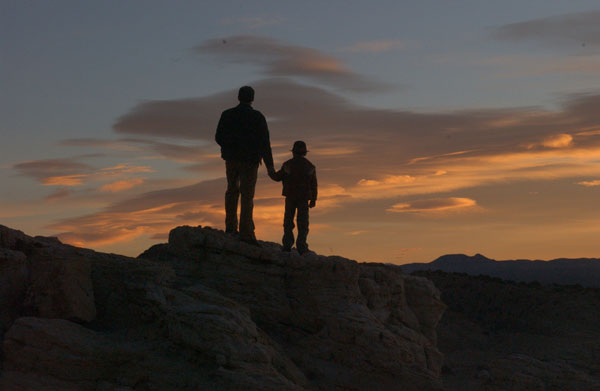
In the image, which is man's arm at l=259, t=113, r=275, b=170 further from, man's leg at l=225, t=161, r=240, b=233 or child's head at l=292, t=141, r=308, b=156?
child's head at l=292, t=141, r=308, b=156

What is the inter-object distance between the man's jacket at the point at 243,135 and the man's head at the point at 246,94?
0.48 feet

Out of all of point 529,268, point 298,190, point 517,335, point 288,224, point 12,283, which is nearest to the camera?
point 12,283

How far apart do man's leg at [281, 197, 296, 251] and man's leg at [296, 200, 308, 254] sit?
16 centimetres

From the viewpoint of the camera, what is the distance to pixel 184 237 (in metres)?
17.8

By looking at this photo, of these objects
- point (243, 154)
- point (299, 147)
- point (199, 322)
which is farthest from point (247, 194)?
point (199, 322)

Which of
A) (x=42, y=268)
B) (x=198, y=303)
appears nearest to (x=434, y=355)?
(x=198, y=303)

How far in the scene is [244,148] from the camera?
1722 centimetres

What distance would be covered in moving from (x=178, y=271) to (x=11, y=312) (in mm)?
4218

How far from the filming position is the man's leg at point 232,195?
17.6m

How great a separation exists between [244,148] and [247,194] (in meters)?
1.08

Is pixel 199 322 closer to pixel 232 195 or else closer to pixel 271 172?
pixel 232 195

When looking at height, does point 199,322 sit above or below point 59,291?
below

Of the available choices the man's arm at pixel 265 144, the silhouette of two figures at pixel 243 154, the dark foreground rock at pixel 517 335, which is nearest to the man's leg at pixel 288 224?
the silhouette of two figures at pixel 243 154

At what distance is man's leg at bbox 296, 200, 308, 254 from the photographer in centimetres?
1914
